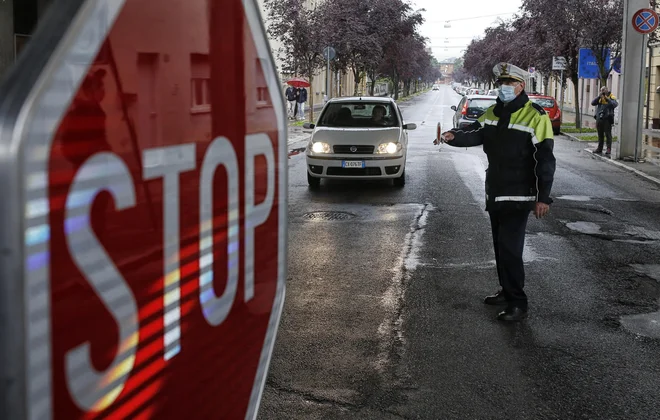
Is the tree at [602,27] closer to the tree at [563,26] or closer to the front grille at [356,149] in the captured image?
the tree at [563,26]

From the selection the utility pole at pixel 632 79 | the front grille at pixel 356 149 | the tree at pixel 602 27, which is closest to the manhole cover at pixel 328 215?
the front grille at pixel 356 149

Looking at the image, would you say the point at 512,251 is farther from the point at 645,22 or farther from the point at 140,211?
the point at 645,22

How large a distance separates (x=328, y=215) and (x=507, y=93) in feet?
18.0

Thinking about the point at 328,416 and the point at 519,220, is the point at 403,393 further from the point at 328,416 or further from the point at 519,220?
the point at 519,220

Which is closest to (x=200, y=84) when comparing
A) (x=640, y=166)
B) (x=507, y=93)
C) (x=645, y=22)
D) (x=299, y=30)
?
(x=507, y=93)

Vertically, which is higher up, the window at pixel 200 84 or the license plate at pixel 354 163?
the window at pixel 200 84

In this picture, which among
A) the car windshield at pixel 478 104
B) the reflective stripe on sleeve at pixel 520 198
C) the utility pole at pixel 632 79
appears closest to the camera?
the reflective stripe on sleeve at pixel 520 198

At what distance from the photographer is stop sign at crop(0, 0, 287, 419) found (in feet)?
2.33

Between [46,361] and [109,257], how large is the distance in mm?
131

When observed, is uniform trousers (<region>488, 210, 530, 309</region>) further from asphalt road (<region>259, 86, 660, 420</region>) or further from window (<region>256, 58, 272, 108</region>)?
window (<region>256, 58, 272, 108</region>)

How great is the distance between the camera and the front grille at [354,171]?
13773mm

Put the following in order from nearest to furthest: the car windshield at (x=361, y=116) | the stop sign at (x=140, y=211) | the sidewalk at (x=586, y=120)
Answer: the stop sign at (x=140, y=211) → the car windshield at (x=361, y=116) → the sidewalk at (x=586, y=120)

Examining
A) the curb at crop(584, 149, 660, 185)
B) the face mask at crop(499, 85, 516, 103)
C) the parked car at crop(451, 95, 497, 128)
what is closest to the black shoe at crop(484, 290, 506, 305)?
the face mask at crop(499, 85, 516, 103)

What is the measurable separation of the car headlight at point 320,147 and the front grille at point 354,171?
1.07ft
